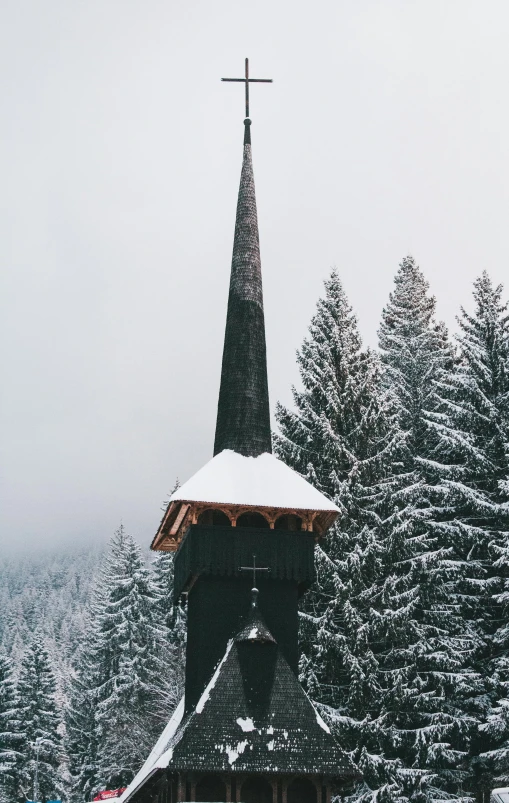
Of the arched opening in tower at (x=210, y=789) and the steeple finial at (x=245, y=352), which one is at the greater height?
the steeple finial at (x=245, y=352)

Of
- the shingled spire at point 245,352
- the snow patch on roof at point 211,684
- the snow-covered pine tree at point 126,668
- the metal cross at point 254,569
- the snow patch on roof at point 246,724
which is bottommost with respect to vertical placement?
the snow-covered pine tree at point 126,668

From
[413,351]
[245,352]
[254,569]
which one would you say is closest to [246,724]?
[254,569]

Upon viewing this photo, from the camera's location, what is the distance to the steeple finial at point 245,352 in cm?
2673

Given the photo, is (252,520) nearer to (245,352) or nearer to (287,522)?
(287,522)

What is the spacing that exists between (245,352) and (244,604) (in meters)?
6.93

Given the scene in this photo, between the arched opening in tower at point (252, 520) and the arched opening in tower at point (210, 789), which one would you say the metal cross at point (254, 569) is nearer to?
the arched opening in tower at point (252, 520)

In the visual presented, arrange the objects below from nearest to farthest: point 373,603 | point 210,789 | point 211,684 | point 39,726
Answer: point 210,789
point 211,684
point 373,603
point 39,726

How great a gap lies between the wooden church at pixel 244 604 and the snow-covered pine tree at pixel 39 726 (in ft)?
100

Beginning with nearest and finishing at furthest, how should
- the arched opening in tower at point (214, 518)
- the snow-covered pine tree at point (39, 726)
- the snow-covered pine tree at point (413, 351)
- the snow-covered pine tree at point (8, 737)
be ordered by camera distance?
the arched opening in tower at point (214, 518) → the snow-covered pine tree at point (413, 351) → the snow-covered pine tree at point (8, 737) → the snow-covered pine tree at point (39, 726)

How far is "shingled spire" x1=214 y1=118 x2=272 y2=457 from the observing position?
1053 inches

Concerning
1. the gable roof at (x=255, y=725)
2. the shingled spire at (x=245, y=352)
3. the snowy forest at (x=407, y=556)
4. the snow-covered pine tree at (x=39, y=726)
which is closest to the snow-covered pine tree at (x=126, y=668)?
the snowy forest at (x=407, y=556)

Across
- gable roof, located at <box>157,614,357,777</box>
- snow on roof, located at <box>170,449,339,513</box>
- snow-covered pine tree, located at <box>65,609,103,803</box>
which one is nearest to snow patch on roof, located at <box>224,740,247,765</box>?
gable roof, located at <box>157,614,357,777</box>

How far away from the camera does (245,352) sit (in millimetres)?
27844

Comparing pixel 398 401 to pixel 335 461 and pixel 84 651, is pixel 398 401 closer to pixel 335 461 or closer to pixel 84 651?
pixel 335 461
